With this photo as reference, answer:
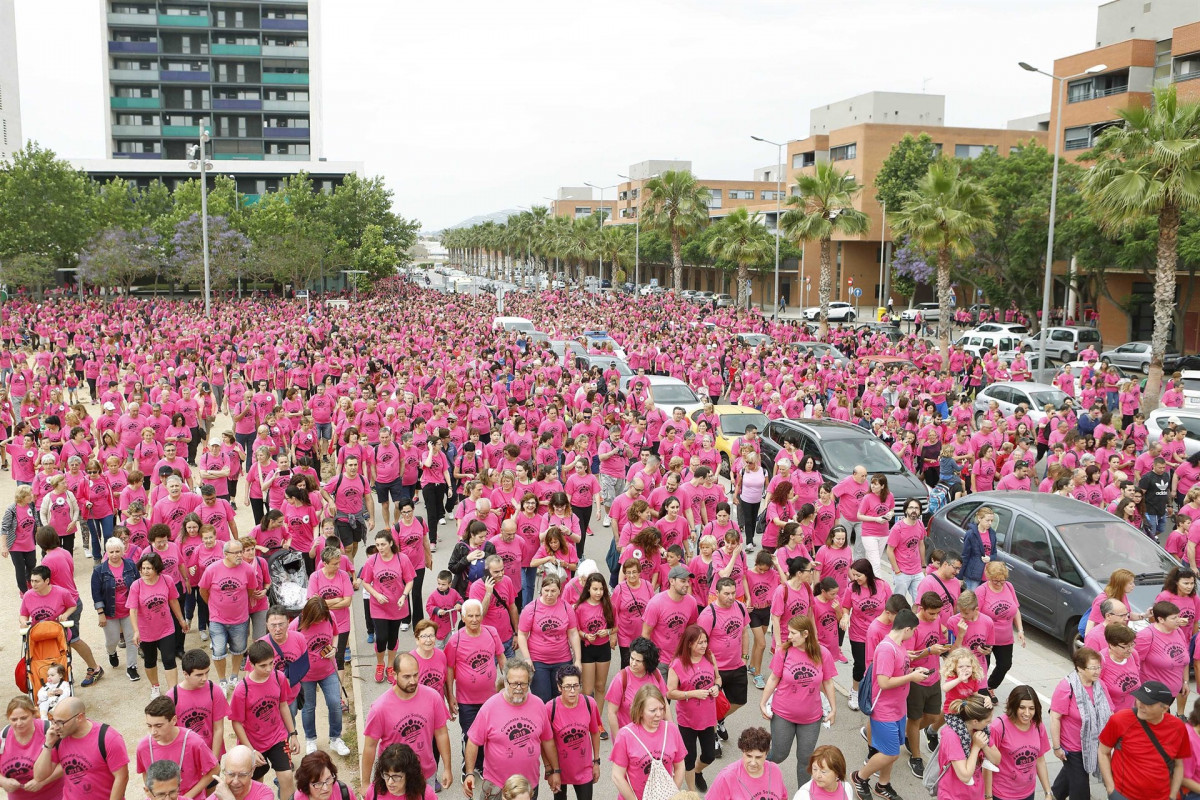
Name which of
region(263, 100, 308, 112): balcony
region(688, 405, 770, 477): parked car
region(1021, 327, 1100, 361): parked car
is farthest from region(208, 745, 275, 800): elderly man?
region(263, 100, 308, 112): balcony

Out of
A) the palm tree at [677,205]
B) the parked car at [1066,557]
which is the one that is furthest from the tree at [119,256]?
the parked car at [1066,557]

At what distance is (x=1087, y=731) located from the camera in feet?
19.9

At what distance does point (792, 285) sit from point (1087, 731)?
226ft

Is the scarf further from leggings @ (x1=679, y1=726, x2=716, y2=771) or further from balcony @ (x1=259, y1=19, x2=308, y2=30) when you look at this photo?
balcony @ (x1=259, y1=19, x2=308, y2=30)

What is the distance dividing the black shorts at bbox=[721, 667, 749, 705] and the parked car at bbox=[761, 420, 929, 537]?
6.02m

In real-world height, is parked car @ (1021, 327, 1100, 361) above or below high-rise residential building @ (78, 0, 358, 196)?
below

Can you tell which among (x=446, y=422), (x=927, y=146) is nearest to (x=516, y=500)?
(x=446, y=422)

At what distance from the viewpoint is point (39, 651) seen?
733 centimetres

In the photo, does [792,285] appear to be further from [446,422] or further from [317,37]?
[446,422]

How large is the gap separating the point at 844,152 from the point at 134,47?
2491 inches

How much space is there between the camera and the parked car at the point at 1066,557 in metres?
8.95

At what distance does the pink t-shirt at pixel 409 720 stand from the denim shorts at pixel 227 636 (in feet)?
9.42

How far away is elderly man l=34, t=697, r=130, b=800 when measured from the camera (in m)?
5.30

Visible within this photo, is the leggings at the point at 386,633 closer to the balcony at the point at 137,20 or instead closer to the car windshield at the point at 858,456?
the car windshield at the point at 858,456
